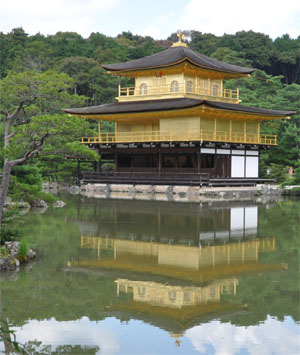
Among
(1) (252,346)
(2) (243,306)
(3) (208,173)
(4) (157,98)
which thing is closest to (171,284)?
(2) (243,306)

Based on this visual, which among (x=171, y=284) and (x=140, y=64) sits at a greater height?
(x=140, y=64)

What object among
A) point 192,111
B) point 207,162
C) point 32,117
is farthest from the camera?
point 207,162

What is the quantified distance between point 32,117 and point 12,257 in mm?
3241

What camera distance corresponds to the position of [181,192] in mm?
34250

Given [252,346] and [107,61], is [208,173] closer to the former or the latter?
[252,346]

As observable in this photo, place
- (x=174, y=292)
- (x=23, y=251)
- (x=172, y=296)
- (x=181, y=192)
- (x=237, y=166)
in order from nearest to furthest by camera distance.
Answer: (x=172, y=296) → (x=174, y=292) → (x=23, y=251) → (x=181, y=192) → (x=237, y=166)

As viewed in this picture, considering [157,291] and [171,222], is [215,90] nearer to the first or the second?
[171,222]

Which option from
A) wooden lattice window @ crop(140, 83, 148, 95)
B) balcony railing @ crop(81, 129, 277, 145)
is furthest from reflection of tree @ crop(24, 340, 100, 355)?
wooden lattice window @ crop(140, 83, 148, 95)

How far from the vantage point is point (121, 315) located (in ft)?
28.6

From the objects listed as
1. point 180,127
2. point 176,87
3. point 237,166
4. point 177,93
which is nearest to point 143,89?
point 176,87

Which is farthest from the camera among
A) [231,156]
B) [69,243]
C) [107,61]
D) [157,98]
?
[107,61]

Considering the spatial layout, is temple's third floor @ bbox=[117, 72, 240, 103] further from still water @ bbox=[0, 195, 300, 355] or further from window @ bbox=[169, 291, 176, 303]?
window @ bbox=[169, 291, 176, 303]

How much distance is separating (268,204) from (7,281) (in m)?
20.0

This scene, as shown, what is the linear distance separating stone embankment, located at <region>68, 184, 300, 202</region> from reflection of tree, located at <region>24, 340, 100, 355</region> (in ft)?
74.9
